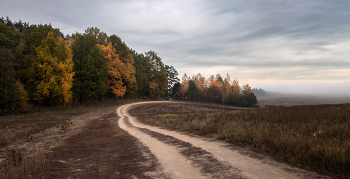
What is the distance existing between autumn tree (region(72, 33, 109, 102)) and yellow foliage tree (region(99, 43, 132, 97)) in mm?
3206

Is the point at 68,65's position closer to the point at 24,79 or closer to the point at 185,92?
the point at 24,79

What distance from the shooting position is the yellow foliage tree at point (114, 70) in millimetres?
39438

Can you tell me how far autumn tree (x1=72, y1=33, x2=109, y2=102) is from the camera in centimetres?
3409

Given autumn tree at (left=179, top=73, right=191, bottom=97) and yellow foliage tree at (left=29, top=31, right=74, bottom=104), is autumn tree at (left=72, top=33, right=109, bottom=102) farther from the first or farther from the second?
autumn tree at (left=179, top=73, right=191, bottom=97)

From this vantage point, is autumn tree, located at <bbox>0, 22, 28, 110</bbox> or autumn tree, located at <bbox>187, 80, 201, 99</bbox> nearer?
autumn tree, located at <bbox>0, 22, 28, 110</bbox>

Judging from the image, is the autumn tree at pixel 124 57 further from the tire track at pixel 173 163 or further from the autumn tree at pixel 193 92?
the tire track at pixel 173 163

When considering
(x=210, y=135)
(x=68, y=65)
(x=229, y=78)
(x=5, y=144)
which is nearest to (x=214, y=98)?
(x=229, y=78)

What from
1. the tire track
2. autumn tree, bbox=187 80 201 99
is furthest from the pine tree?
autumn tree, bbox=187 80 201 99

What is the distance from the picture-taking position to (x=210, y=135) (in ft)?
35.9

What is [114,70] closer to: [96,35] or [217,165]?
[96,35]

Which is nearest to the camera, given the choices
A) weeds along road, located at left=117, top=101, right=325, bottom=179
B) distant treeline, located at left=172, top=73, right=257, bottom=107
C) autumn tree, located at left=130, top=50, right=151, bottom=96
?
weeds along road, located at left=117, top=101, right=325, bottom=179

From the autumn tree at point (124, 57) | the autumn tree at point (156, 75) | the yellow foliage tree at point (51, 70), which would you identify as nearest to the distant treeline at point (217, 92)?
the autumn tree at point (156, 75)

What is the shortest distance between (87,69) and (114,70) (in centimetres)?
664

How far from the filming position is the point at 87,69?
3444cm
